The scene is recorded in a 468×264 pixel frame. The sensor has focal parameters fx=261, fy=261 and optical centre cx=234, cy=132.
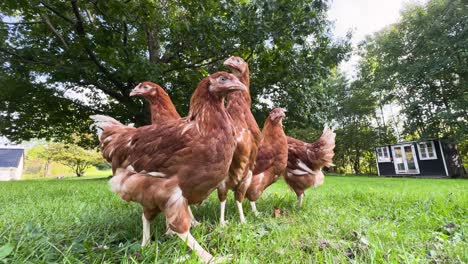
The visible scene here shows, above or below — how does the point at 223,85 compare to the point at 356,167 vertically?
below

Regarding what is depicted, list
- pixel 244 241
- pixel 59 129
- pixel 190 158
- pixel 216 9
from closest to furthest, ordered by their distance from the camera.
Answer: pixel 190 158
pixel 244 241
pixel 216 9
pixel 59 129

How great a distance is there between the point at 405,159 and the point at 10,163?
47226mm

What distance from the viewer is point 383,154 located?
23656 millimetres

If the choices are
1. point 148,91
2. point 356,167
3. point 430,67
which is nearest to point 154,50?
point 148,91

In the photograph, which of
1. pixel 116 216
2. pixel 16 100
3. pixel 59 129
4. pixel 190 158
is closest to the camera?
pixel 190 158

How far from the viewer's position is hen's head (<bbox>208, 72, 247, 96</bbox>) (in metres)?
2.09

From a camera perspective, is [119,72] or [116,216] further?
[119,72]

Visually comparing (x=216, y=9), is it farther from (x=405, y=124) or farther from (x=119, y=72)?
(x=405, y=124)

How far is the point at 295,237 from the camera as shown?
215 centimetres

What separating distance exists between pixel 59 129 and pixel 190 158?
14.2m

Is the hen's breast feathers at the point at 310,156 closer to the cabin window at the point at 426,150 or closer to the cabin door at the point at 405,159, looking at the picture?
the cabin window at the point at 426,150

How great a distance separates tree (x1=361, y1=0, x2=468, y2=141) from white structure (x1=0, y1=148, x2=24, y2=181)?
43574mm

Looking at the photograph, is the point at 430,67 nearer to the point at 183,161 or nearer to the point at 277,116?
the point at 277,116

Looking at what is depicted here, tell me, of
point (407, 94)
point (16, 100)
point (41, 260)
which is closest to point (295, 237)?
point (41, 260)
